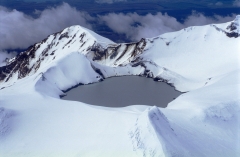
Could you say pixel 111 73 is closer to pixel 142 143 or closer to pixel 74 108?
pixel 74 108

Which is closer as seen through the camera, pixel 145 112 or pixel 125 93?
pixel 145 112

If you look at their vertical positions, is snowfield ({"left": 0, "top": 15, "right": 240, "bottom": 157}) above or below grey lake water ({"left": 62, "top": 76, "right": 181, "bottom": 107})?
above

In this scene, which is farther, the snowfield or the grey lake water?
the grey lake water

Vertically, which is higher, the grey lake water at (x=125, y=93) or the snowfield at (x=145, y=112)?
the snowfield at (x=145, y=112)

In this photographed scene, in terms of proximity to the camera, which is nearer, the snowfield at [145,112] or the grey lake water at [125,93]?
the snowfield at [145,112]
